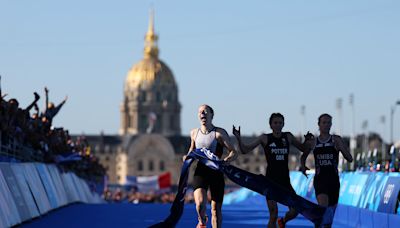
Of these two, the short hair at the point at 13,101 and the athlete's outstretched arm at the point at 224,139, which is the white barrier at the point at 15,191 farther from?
the athlete's outstretched arm at the point at 224,139

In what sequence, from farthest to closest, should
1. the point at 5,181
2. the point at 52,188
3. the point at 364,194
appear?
1. the point at 52,188
2. the point at 364,194
3. the point at 5,181

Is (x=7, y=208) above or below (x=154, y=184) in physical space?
above

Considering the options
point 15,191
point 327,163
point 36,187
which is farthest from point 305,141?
point 36,187

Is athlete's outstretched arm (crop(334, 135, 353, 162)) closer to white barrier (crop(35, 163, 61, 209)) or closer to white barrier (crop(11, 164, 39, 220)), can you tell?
white barrier (crop(11, 164, 39, 220))

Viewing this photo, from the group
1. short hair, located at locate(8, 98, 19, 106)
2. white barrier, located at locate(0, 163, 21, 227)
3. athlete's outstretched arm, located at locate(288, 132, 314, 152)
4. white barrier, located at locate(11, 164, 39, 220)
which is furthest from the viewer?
short hair, located at locate(8, 98, 19, 106)

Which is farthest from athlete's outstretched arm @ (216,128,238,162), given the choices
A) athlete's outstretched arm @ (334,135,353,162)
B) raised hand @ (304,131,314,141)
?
athlete's outstretched arm @ (334,135,353,162)

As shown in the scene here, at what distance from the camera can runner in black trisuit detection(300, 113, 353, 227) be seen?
16484mm

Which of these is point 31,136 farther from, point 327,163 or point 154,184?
point 154,184

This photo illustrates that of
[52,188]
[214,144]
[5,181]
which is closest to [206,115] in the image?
[214,144]

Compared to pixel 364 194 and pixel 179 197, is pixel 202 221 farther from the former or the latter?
pixel 364 194

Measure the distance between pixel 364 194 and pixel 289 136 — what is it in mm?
6817

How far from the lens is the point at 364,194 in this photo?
76.0 ft

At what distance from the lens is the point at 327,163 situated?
1656 centimetres

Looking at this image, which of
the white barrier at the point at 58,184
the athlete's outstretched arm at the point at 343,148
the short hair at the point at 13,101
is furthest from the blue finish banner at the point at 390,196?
the white barrier at the point at 58,184
